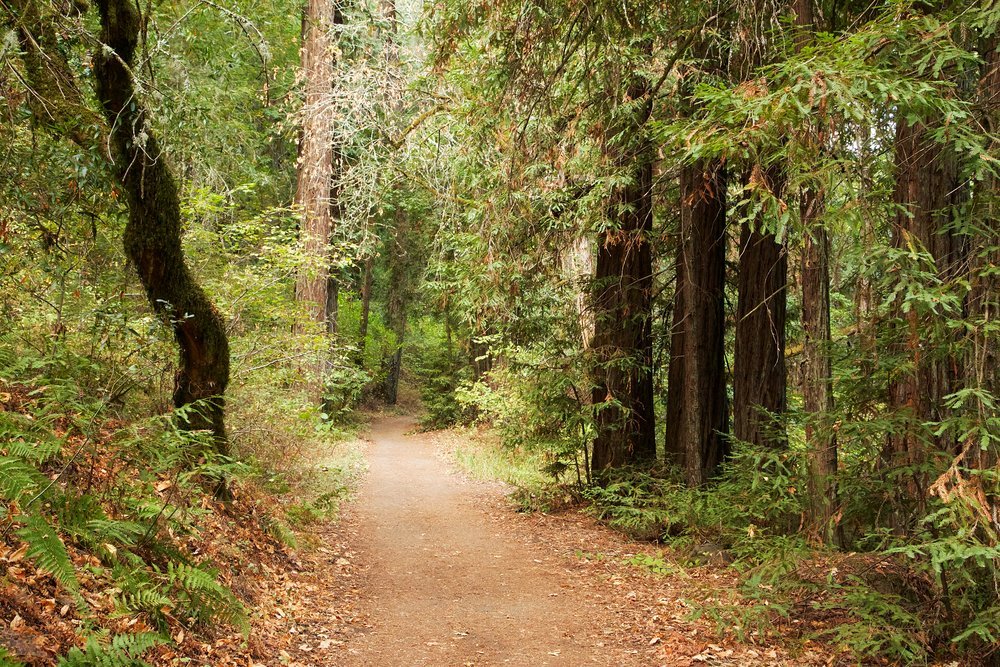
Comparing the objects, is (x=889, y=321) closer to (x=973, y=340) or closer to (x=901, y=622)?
(x=973, y=340)

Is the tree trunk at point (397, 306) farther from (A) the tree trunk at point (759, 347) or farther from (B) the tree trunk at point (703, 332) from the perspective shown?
(A) the tree trunk at point (759, 347)

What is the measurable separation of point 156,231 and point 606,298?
6292mm

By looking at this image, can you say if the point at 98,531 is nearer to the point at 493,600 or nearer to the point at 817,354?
the point at 493,600

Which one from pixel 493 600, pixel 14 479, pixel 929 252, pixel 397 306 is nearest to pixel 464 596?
pixel 493 600

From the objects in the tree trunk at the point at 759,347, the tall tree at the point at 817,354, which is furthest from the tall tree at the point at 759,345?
the tall tree at the point at 817,354

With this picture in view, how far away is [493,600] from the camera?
707 centimetres

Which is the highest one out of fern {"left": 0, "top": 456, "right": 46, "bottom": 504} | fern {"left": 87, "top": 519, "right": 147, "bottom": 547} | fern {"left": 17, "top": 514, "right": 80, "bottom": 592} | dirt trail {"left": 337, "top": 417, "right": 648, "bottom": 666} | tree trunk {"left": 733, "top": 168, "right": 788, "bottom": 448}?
tree trunk {"left": 733, "top": 168, "right": 788, "bottom": 448}

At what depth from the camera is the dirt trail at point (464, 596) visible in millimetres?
5691

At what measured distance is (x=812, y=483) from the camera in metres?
6.08

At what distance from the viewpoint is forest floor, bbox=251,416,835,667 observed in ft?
18.2

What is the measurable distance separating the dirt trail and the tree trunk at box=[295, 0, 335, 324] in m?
4.63

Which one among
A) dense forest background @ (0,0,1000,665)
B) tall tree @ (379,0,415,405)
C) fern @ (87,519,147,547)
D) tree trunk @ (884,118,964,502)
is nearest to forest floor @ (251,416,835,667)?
dense forest background @ (0,0,1000,665)

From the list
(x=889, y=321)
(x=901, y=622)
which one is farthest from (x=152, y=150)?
(x=901, y=622)

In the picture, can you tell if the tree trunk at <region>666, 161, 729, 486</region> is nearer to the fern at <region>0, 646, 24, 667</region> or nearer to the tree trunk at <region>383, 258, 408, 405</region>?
the fern at <region>0, 646, 24, 667</region>
